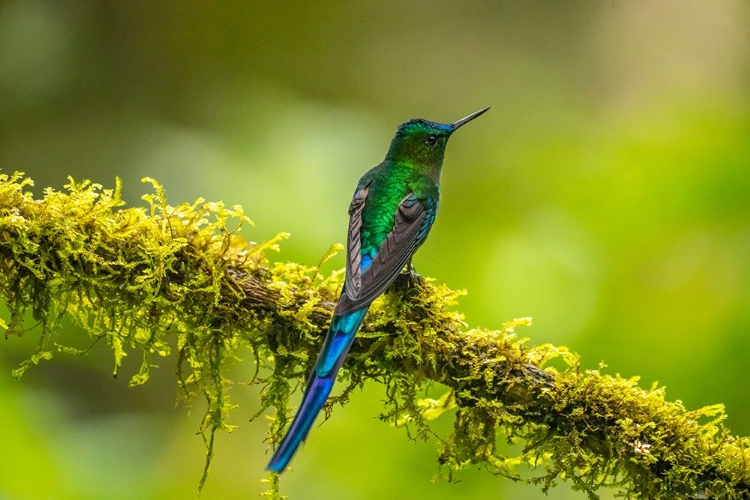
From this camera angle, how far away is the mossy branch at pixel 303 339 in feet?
6.97

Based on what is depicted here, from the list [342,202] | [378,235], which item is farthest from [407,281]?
[342,202]

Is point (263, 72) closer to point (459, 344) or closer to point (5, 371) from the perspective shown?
point (5, 371)

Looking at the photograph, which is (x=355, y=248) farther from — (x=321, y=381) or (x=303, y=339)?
(x=321, y=381)

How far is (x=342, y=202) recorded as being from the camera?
3533 millimetres

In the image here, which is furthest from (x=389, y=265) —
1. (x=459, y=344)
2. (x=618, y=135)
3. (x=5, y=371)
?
(x=618, y=135)

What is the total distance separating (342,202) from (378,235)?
914mm

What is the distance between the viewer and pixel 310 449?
2.99 m

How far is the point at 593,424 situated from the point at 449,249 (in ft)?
4.28

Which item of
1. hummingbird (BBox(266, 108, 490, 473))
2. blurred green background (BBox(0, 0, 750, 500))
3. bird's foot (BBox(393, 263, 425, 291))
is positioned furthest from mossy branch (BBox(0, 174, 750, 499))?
Result: blurred green background (BBox(0, 0, 750, 500))

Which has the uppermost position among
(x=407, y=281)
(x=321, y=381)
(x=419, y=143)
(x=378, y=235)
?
(x=419, y=143)

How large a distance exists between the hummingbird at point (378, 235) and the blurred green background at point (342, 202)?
0.42m

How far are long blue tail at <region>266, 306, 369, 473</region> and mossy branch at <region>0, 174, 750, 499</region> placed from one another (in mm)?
135

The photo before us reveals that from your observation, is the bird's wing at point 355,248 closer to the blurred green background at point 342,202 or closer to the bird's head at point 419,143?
the bird's head at point 419,143

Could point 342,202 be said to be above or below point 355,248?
above
